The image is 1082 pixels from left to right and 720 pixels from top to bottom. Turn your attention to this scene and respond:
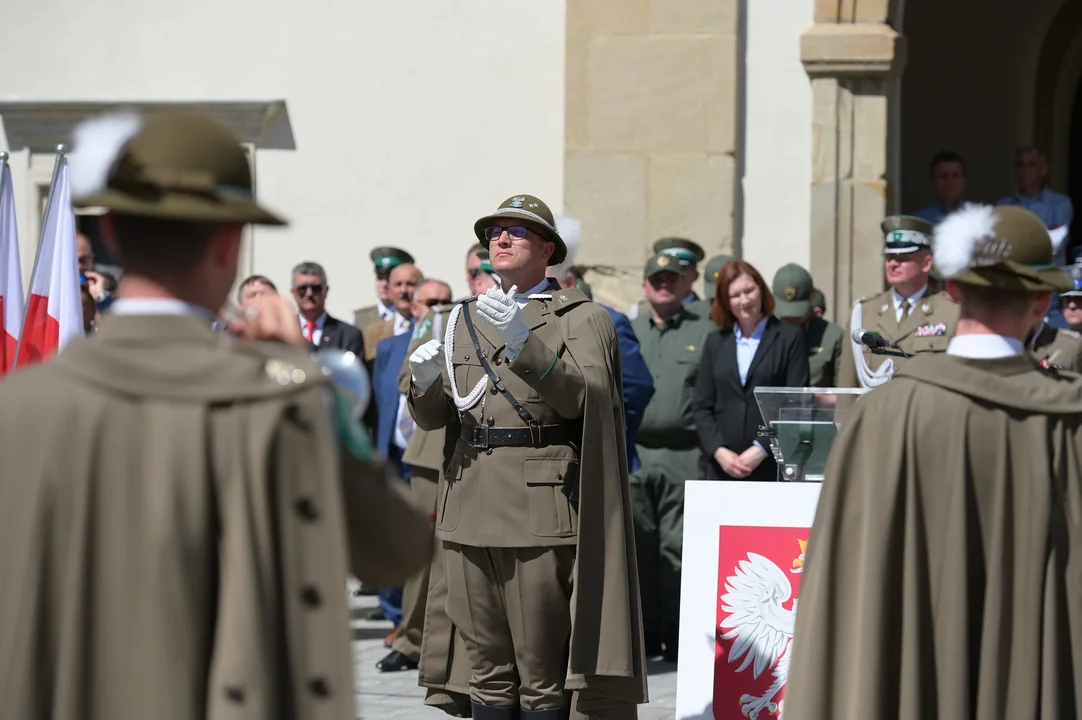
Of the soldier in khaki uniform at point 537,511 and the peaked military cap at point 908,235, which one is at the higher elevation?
the peaked military cap at point 908,235

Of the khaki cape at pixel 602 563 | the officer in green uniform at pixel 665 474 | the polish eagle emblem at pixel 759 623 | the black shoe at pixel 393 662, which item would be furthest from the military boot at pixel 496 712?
the officer in green uniform at pixel 665 474

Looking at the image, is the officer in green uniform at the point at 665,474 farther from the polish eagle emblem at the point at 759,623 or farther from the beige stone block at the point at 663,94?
the polish eagle emblem at the point at 759,623

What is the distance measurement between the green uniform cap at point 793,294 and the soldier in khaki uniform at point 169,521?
6859mm

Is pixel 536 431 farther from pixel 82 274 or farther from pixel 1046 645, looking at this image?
pixel 82 274

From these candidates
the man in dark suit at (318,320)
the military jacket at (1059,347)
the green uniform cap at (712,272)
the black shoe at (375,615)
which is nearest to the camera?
the military jacket at (1059,347)

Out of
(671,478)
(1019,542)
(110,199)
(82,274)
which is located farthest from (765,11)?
(110,199)

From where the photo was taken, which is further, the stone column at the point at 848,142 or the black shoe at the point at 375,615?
the stone column at the point at 848,142

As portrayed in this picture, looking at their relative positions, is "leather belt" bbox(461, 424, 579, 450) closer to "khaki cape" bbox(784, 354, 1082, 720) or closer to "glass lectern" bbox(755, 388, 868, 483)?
"glass lectern" bbox(755, 388, 868, 483)

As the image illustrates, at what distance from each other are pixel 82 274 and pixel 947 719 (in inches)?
261

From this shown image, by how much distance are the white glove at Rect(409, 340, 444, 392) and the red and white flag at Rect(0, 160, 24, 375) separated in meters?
2.10

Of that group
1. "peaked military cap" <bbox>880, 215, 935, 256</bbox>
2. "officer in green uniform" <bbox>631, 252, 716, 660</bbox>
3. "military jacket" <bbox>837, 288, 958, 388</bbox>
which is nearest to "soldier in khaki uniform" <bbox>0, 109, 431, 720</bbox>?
"military jacket" <bbox>837, 288, 958, 388</bbox>

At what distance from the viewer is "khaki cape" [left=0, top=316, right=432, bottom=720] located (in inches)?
107

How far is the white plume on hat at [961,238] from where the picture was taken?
385 centimetres

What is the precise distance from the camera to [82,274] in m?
9.38
